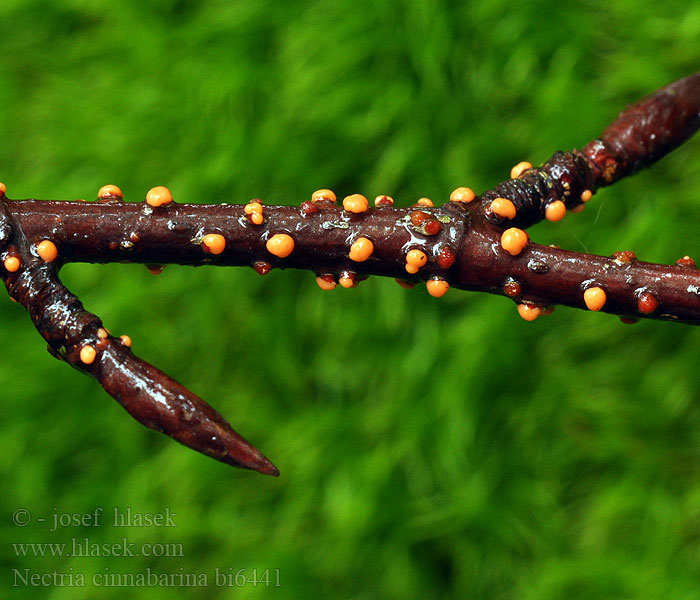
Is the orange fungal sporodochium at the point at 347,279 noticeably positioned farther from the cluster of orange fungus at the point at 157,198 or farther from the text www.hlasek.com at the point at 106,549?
the text www.hlasek.com at the point at 106,549

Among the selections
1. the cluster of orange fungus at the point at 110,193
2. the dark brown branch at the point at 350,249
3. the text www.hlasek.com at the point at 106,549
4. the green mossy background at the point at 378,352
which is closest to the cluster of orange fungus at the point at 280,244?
the dark brown branch at the point at 350,249

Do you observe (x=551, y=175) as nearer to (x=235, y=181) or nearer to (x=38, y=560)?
(x=235, y=181)

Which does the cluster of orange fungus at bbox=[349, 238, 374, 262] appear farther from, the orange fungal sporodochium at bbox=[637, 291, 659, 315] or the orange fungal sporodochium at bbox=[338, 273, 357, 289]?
the orange fungal sporodochium at bbox=[637, 291, 659, 315]

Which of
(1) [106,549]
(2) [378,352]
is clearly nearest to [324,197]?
(2) [378,352]

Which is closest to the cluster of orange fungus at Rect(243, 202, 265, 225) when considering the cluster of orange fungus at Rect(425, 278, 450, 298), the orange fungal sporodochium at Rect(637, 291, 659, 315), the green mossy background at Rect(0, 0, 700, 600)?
the cluster of orange fungus at Rect(425, 278, 450, 298)

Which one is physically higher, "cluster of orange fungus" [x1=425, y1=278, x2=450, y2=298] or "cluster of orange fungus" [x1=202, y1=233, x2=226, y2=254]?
"cluster of orange fungus" [x1=202, y1=233, x2=226, y2=254]

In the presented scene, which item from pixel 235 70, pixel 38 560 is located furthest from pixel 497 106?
pixel 38 560
